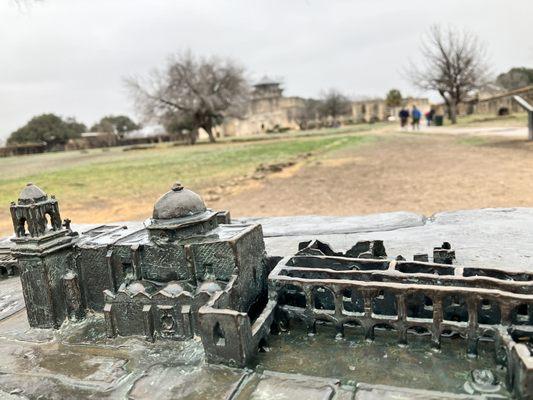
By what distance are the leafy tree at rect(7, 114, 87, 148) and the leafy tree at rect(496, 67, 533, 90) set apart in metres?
57.1

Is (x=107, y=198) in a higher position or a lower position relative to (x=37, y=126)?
lower

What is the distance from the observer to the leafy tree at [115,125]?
263ft

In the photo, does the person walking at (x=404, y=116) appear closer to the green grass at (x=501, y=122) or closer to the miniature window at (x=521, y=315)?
the green grass at (x=501, y=122)

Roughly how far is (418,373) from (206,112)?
141 feet

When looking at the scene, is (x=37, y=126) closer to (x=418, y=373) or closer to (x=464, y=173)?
(x=464, y=173)

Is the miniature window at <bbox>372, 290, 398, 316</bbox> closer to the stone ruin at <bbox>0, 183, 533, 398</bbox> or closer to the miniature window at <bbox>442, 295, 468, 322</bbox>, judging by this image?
the stone ruin at <bbox>0, 183, 533, 398</bbox>

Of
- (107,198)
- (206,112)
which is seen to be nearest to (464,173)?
(107,198)

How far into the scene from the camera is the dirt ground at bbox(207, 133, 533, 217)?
28.6 ft

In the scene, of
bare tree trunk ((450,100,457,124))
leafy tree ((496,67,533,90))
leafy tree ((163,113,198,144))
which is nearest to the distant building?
leafy tree ((496,67,533,90))

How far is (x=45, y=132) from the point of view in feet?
204

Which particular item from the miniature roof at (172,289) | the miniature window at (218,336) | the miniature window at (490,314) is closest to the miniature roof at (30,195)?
the miniature roof at (172,289)

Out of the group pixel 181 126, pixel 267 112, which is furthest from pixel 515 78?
pixel 181 126

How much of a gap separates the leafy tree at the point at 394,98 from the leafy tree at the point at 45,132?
45496 mm

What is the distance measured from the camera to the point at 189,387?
2094 mm
